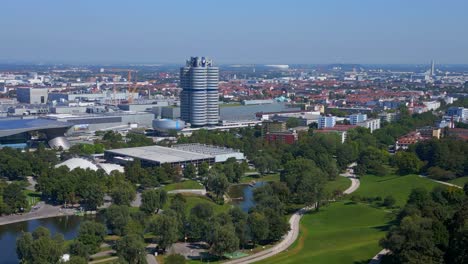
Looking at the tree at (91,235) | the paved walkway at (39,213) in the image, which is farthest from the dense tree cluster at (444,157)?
the tree at (91,235)

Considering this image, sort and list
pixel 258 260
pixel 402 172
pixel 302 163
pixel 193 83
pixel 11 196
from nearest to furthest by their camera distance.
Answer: pixel 258 260
pixel 11 196
pixel 302 163
pixel 402 172
pixel 193 83

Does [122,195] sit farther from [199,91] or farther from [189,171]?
[199,91]

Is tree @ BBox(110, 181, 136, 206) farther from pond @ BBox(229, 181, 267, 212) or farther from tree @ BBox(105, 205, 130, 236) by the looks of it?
pond @ BBox(229, 181, 267, 212)

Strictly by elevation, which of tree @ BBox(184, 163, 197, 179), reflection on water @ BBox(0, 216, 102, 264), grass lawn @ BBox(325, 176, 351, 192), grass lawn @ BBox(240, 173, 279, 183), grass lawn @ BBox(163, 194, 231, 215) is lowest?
grass lawn @ BBox(240, 173, 279, 183)

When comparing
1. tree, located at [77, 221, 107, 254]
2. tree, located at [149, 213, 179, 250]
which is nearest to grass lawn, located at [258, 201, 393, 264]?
tree, located at [149, 213, 179, 250]

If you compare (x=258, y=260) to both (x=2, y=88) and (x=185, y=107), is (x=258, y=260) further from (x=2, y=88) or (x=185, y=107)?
(x=2, y=88)

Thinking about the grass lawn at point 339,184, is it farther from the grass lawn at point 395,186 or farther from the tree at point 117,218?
the tree at point 117,218

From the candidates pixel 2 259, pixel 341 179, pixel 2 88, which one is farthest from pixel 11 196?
pixel 2 88
